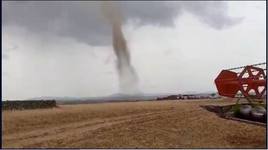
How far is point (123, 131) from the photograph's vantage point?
12305 mm

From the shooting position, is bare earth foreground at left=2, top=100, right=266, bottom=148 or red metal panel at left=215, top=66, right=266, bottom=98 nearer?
bare earth foreground at left=2, top=100, right=266, bottom=148

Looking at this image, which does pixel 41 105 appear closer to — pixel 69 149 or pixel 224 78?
pixel 69 149

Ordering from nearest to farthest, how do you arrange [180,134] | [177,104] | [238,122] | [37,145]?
1. [37,145]
2. [180,134]
3. [238,122]
4. [177,104]

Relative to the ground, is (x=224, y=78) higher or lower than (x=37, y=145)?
higher

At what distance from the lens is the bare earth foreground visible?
37.9 feet

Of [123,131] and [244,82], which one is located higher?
[244,82]

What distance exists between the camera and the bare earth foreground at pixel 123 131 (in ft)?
37.9

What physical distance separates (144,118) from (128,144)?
7.47ft

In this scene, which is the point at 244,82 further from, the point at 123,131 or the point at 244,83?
the point at 123,131

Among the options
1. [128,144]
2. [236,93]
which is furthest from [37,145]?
[236,93]

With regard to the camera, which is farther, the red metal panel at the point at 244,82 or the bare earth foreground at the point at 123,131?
the red metal panel at the point at 244,82

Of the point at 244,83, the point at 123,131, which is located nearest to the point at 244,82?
the point at 244,83

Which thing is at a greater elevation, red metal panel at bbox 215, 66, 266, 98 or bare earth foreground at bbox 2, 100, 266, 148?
red metal panel at bbox 215, 66, 266, 98

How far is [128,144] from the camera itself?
11.7 metres
